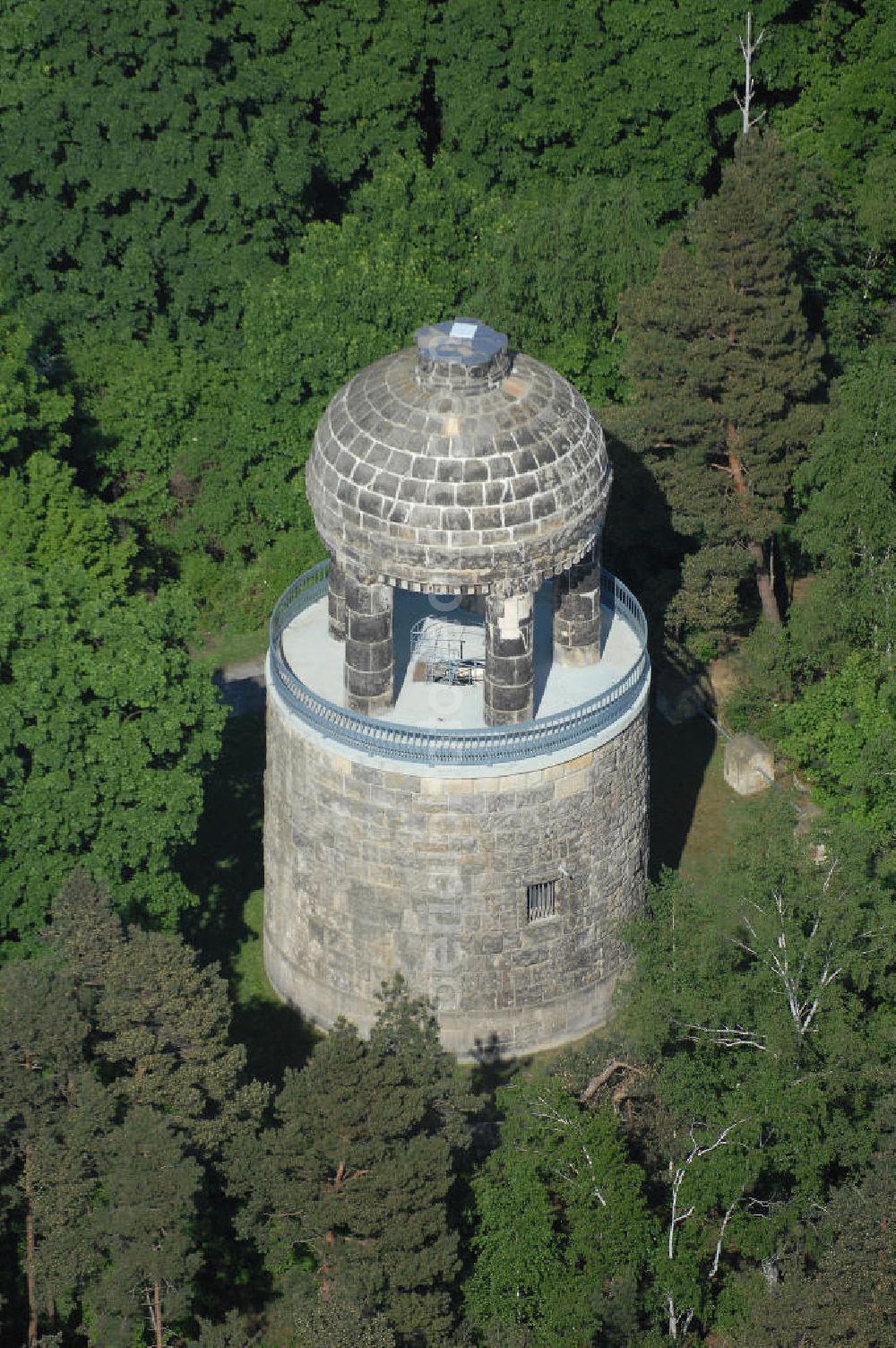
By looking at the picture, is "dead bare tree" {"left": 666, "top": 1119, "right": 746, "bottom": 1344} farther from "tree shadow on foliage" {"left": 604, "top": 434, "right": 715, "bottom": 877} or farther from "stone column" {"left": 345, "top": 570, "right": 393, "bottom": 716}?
"tree shadow on foliage" {"left": 604, "top": 434, "right": 715, "bottom": 877}

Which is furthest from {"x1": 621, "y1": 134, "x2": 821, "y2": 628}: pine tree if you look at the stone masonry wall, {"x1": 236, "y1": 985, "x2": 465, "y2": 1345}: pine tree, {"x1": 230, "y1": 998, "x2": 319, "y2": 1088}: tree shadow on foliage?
{"x1": 236, "y1": 985, "x2": 465, "y2": 1345}: pine tree

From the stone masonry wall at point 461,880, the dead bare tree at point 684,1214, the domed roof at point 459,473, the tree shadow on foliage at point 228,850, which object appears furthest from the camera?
the tree shadow on foliage at point 228,850

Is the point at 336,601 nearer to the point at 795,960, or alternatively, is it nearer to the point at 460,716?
the point at 460,716

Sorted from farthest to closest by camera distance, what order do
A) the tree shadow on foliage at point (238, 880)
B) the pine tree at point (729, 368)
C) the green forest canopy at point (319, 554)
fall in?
the pine tree at point (729, 368), the tree shadow on foliage at point (238, 880), the green forest canopy at point (319, 554)

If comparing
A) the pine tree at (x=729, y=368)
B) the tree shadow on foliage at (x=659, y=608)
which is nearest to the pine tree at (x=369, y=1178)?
the tree shadow on foliage at (x=659, y=608)

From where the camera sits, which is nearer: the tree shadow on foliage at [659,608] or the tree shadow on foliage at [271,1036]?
the tree shadow on foliage at [271,1036]

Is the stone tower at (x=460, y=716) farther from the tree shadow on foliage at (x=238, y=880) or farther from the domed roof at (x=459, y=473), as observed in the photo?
the tree shadow on foliage at (x=238, y=880)
